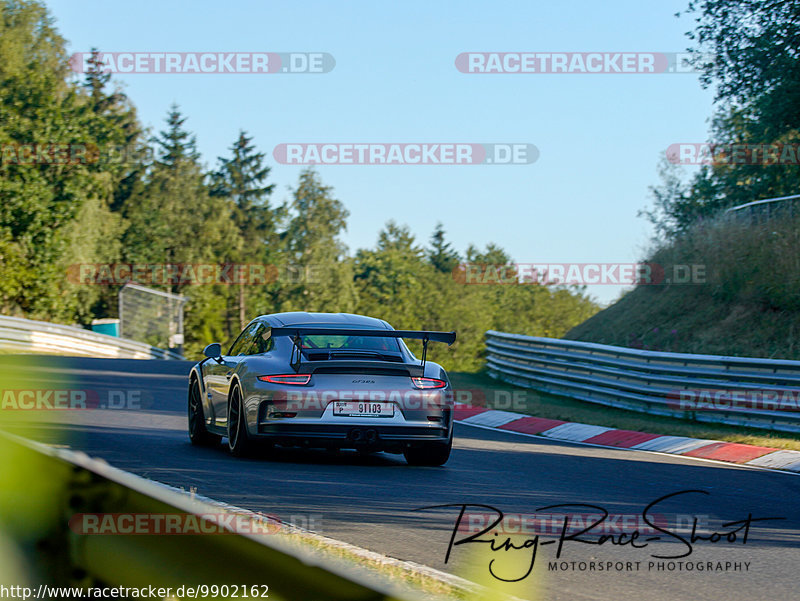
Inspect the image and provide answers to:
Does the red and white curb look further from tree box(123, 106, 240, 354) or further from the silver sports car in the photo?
tree box(123, 106, 240, 354)

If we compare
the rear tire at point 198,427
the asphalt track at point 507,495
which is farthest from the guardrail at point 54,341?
the rear tire at point 198,427

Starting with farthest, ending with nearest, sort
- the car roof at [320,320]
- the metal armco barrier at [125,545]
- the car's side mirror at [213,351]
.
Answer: the car's side mirror at [213,351]
the car roof at [320,320]
the metal armco barrier at [125,545]

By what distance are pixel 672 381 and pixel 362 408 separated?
7495 mm

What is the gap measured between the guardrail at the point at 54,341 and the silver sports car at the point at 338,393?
2029 cm

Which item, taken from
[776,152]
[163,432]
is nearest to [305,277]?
[776,152]

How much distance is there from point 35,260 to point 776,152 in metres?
31.4

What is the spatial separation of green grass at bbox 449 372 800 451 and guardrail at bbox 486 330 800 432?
0.17 m

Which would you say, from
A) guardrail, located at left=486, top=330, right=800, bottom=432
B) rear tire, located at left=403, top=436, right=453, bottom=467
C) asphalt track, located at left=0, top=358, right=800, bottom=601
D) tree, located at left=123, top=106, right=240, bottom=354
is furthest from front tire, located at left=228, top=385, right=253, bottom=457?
tree, located at left=123, top=106, right=240, bottom=354

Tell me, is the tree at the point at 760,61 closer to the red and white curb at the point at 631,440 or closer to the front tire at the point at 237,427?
the red and white curb at the point at 631,440

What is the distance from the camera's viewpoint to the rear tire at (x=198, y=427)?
421 inches

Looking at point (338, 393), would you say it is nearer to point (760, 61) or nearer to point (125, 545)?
point (125, 545)

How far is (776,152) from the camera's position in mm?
27422

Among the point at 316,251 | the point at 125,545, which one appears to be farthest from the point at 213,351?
the point at 316,251

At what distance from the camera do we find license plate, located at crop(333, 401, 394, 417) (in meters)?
8.97
